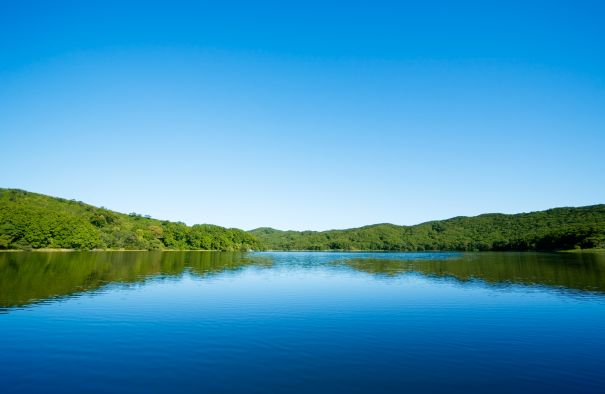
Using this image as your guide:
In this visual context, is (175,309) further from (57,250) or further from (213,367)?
(57,250)

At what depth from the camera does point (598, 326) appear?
27000 mm

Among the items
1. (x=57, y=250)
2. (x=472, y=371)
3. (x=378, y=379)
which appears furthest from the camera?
(x=57, y=250)

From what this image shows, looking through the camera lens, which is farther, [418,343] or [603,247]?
[603,247]

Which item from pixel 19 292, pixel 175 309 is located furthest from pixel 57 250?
pixel 175 309

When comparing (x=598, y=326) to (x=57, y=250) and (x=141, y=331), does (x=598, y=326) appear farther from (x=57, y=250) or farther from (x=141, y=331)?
(x=57, y=250)

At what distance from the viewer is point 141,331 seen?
79.6ft

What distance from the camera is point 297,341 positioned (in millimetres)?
21875

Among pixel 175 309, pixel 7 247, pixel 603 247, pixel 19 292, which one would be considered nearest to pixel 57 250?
pixel 7 247

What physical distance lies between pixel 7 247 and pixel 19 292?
10302 centimetres

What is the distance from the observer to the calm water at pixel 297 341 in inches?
614

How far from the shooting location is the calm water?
51.1ft

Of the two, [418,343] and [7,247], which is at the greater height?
[7,247]

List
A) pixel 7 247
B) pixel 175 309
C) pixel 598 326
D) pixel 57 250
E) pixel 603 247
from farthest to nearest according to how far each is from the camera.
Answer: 1. pixel 603 247
2. pixel 57 250
3. pixel 7 247
4. pixel 175 309
5. pixel 598 326

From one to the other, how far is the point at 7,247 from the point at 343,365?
455 feet
